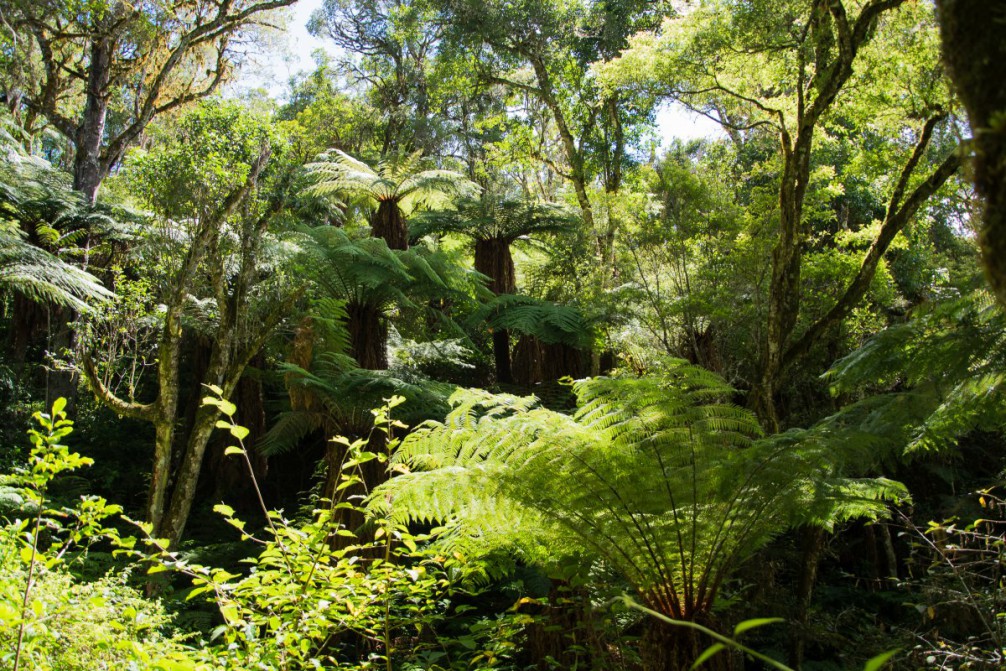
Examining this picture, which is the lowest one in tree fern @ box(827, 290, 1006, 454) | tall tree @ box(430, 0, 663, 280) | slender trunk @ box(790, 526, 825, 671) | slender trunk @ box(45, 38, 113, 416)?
slender trunk @ box(790, 526, 825, 671)

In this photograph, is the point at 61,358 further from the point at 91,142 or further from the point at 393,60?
the point at 393,60

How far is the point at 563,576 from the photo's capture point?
3240 mm

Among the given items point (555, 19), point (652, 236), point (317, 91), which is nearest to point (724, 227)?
point (652, 236)

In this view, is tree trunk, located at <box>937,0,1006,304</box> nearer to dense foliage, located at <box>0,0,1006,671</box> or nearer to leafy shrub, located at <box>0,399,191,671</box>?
dense foliage, located at <box>0,0,1006,671</box>

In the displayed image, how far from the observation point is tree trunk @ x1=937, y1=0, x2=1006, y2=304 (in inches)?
34.1

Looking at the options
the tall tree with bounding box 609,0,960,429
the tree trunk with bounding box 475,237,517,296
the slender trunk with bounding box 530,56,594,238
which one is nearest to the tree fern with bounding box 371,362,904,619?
the tall tree with bounding box 609,0,960,429

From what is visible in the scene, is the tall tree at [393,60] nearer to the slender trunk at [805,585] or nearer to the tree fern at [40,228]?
the tree fern at [40,228]

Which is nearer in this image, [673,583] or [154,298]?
[673,583]

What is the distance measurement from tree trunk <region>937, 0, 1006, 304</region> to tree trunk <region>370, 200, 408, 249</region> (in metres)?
6.85

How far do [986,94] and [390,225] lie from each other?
7.10 m

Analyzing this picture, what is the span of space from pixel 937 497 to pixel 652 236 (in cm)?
430

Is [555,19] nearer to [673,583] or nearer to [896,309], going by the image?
[896,309]

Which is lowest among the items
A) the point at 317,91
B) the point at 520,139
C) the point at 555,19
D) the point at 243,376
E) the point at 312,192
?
the point at 243,376

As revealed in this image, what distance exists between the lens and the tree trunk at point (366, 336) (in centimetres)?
631
